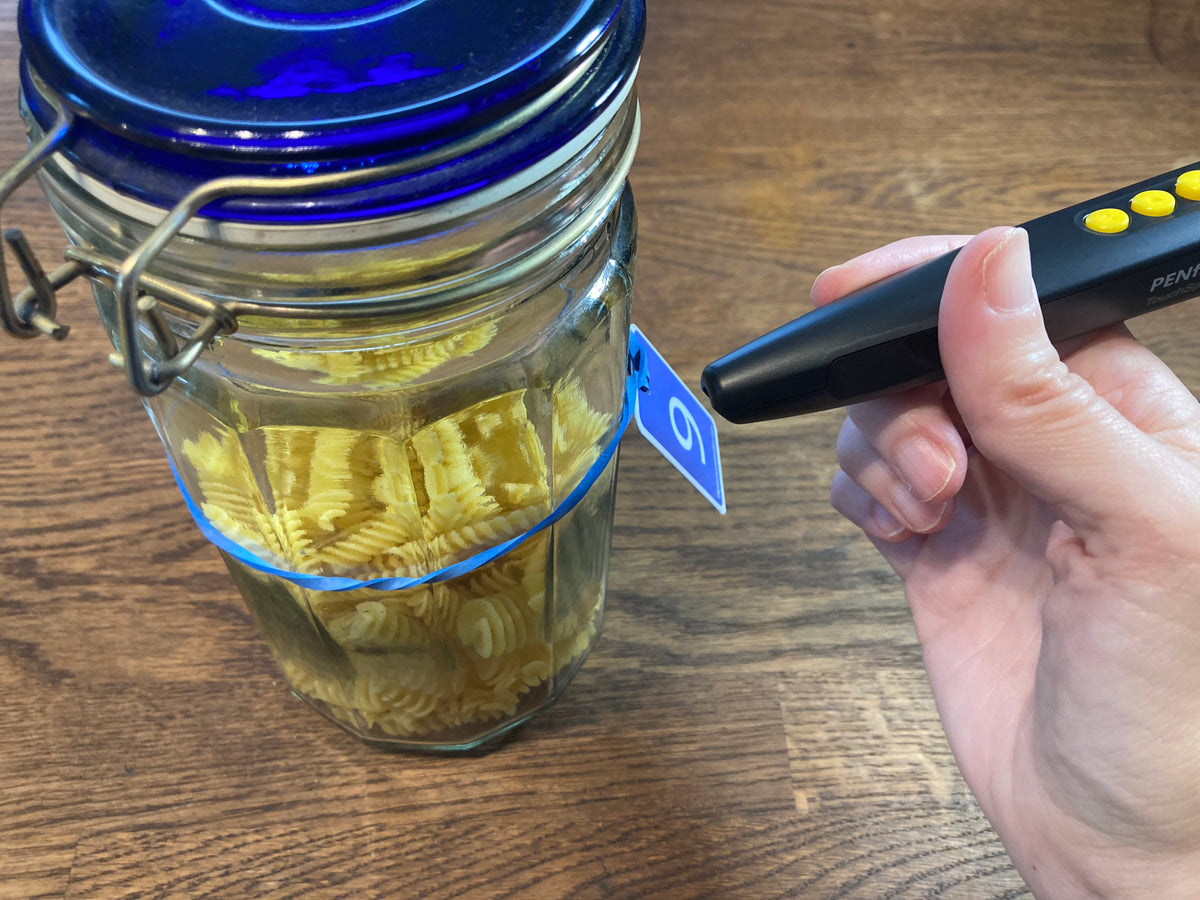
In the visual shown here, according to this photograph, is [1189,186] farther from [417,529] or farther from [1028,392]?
[417,529]

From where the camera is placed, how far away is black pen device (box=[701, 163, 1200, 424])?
1.18 feet

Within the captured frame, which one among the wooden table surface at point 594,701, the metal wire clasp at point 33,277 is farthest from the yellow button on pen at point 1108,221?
the metal wire clasp at point 33,277

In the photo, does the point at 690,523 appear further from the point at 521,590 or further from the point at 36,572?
the point at 36,572

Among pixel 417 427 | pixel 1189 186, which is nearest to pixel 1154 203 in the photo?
pixel 1189 186

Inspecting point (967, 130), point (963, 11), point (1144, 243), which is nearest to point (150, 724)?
point (1144, 243)

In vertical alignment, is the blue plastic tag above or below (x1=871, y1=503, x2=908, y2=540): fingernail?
above

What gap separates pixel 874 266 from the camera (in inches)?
16.6

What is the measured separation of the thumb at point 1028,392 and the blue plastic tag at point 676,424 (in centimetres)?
12

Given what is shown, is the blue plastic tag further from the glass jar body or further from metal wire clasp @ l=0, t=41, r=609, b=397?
metal wire clasp @ l=0, t=41, r=609, b=397

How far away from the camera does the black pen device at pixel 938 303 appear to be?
14.1 inches

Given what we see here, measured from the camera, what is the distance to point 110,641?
1.61 feet

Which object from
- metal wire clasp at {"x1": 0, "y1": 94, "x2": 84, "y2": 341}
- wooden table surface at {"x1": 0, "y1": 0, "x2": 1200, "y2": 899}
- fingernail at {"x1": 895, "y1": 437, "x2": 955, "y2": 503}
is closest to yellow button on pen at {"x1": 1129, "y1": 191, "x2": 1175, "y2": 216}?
fingernail at {"x1": 895, "y1": 437, "x2": 955, "y2": 503}

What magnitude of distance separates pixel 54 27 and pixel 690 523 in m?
0.37

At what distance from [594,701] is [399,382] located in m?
0.23
